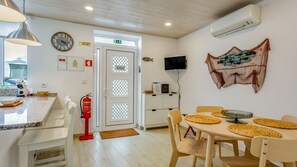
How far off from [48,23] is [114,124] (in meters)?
2.67

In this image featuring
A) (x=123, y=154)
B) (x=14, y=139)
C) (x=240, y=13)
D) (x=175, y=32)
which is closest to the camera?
(x=14, y=139)

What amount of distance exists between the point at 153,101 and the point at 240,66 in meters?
2.11

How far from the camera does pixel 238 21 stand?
2543mm

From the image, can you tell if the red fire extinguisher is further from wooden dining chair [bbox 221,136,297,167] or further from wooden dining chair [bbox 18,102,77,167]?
wooden dining chair [bbox 221,136,297,167]

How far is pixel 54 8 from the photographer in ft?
9.11

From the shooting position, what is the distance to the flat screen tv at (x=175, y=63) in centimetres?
402

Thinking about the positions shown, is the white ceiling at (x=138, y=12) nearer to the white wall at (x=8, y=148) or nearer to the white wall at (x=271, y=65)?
the white wall at (x=271, y=65)

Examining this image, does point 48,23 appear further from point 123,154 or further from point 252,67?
point 252,67

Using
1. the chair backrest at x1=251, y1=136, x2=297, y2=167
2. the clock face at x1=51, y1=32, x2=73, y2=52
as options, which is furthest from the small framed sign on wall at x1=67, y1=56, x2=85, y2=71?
the chair backrest at x1=251, y1=136, x2=297, y2=167

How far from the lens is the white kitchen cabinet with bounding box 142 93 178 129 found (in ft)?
13.1

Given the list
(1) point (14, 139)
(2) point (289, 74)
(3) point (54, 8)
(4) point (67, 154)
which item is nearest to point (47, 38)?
(3) point (54, 8)

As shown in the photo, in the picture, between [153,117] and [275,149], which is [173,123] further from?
[153,117]

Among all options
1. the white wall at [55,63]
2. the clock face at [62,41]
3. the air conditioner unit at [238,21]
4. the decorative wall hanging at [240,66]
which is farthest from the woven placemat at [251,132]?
the clock face at [62,41]

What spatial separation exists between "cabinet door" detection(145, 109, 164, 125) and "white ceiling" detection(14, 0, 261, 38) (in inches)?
81.0
